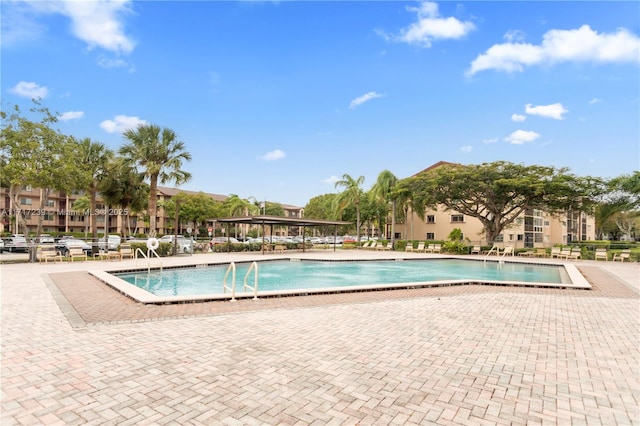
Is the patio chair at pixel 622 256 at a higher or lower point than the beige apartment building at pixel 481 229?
lower

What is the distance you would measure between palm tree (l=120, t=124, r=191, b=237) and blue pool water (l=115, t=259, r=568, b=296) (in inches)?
329

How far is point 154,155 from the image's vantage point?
22.9 m

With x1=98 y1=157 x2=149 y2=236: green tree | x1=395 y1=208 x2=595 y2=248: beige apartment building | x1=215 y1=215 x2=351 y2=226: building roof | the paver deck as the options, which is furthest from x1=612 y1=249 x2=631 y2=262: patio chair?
x1=98 y1=157 x2=149 y2=236: green tree

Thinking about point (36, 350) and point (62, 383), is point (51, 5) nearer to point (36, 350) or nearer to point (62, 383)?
point (36, 350)

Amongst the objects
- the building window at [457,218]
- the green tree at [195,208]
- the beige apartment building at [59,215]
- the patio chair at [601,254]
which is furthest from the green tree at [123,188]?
the building window at [457,218]

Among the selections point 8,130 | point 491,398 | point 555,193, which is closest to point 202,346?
point 491,398

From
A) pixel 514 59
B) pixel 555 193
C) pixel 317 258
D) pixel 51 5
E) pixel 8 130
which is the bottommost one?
pixel 317 258

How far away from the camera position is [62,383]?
12.3 ft

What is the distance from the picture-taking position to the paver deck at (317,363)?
3230mm

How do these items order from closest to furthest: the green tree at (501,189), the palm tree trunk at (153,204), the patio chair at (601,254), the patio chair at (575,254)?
the palm tree trunk at (153,204), the patio chair at (601,254), the patio chair at (575,254), the green tree at (501,189)

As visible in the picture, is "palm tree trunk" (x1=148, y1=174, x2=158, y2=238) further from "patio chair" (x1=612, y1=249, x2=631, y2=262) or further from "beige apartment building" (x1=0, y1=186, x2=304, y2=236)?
"beige apartment building" (x1=0, y1=186, x2=304, y2=236)

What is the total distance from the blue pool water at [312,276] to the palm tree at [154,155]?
8.37m

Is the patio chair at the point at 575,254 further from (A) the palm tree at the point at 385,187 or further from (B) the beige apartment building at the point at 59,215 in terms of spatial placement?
(B) the beige apartment building at the point at 59,215

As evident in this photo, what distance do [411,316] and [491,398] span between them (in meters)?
3.43
